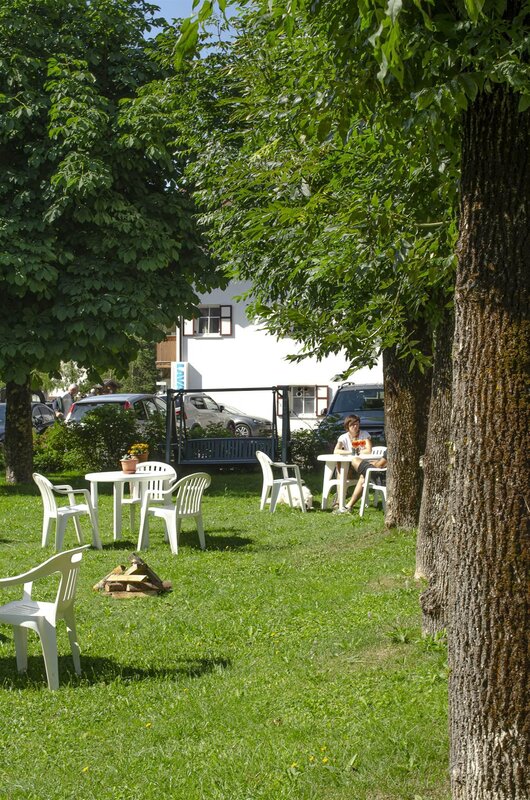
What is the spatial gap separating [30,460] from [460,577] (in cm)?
1764

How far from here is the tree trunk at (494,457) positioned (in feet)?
14.8

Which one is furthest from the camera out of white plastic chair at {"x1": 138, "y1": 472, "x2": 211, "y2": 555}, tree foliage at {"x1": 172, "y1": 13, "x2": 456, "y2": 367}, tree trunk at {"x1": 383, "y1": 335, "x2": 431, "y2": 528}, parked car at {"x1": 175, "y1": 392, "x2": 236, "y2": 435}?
parked car at {"x1": 175, "y1": 392, "x2": 236, "y2": 435}

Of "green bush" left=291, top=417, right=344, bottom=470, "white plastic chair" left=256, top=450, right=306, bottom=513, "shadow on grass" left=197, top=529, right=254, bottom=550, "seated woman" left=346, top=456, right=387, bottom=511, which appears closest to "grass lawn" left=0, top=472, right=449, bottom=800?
"shadow on grass" left=197, top=529, right=254, bottom=550

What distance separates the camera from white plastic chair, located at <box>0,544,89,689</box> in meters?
7.05

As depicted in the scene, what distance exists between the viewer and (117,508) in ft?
45.8

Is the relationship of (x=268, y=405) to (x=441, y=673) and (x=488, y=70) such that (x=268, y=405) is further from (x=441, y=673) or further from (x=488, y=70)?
(x=488, y=70)

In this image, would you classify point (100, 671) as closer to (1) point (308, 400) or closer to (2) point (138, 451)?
(2) point (138, 451)

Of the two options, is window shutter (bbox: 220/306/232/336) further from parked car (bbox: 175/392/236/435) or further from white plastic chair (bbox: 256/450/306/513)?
white plastic chair (bbox: 256/450/306/513)

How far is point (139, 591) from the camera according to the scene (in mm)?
10477

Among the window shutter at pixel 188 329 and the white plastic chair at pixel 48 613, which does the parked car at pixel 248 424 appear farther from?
the white plastic chair at pixel 48 613

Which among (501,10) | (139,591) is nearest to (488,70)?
(501,10)

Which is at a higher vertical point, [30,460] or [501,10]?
[501,10]

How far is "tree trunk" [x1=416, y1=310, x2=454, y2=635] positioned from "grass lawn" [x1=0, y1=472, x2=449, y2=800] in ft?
0.93

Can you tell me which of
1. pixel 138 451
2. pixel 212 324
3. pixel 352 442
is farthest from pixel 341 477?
pixel 212 324
